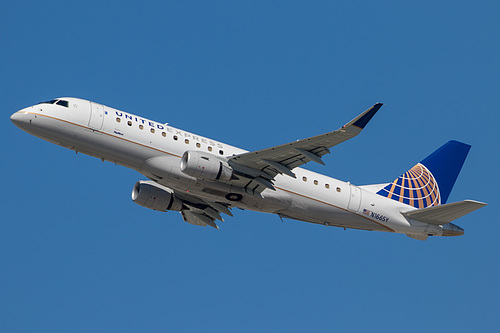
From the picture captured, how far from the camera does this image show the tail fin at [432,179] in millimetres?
44134

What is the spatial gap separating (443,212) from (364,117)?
441 inches

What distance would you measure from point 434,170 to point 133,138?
21034 millimetres

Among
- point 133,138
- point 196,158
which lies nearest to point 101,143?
point 133,138

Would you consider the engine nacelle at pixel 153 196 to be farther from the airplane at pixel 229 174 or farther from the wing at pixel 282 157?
the wing at pixel 282 157

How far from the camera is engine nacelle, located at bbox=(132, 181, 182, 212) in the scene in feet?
140

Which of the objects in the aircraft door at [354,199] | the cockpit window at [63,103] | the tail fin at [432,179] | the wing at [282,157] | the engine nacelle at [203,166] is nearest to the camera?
the wing at [282,157]

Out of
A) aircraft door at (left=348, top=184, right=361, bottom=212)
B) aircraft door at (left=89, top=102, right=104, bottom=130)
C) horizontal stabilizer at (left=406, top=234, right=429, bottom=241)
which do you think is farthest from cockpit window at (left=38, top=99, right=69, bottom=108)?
horizontal stabilizer at (left=406, top=234, right=429, bottom=241)

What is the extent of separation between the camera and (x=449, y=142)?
46938 mm

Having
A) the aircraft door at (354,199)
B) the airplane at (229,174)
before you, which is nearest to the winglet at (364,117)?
the airplane at (229,174)

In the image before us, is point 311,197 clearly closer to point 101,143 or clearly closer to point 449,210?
point 449,210

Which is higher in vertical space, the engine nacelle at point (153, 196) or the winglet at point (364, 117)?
the winglet at point (364, 117)

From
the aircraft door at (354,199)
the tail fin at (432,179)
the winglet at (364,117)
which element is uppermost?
the tail fin at (432,179)

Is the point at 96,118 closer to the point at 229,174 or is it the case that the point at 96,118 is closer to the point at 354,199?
the point at 229,174

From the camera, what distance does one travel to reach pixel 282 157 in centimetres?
3694
